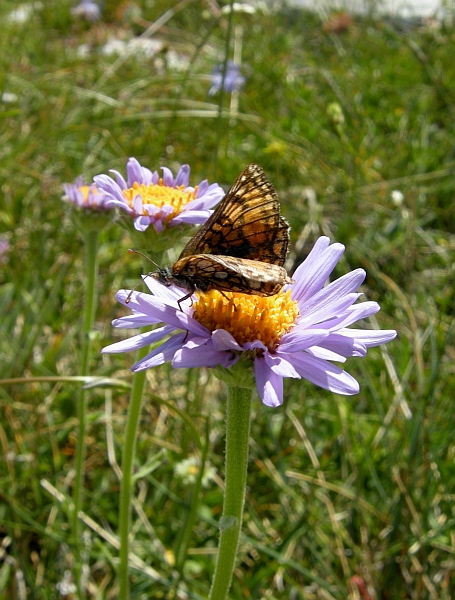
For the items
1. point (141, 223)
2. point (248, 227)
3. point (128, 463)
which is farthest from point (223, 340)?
point (128, 463)

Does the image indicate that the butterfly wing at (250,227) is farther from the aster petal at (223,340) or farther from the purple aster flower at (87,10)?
the purple aster flower at (87,10)

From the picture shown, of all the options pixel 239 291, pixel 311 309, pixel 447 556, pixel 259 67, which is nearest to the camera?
pixel 239 291

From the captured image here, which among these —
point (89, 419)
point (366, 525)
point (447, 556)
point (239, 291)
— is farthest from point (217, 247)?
point (447, 556)

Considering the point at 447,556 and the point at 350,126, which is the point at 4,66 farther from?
the point at 447,556

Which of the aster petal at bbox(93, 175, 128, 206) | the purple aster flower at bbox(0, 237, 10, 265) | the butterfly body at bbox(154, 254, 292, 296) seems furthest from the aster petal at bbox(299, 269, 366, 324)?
the purple aster flower at bbox(0, 237, 10, 265)

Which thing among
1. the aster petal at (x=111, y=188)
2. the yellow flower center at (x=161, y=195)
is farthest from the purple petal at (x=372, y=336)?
the aster petal at (x=111, y=188)

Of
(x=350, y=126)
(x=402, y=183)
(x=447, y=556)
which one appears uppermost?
(x=350, y=126)
